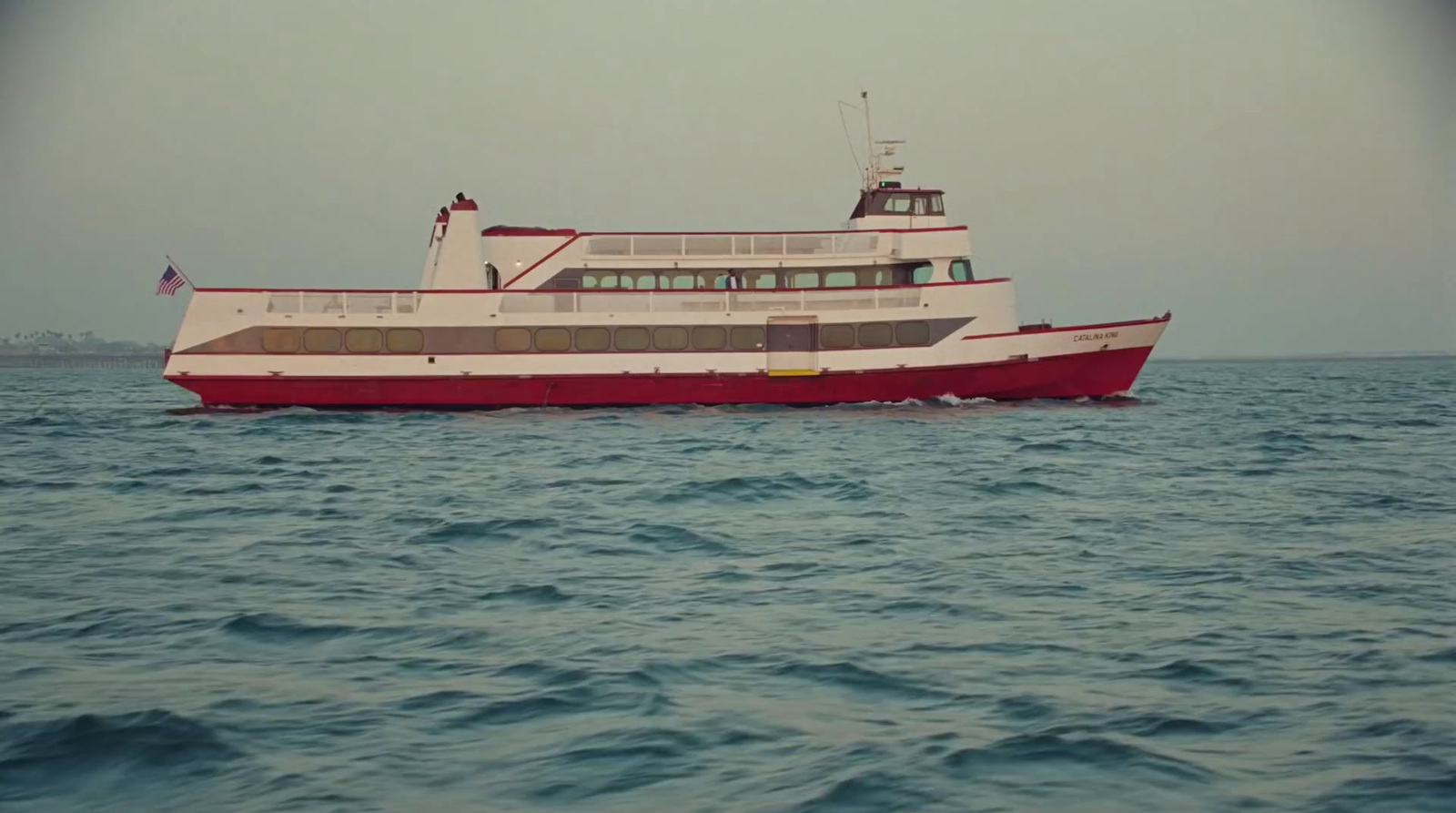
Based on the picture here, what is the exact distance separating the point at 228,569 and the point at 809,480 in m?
10.3

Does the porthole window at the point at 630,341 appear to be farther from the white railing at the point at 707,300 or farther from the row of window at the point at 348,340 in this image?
the row of window at the point at 348,340

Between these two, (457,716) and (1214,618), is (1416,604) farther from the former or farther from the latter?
(457,716)

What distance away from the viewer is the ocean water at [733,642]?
7461 millimetres

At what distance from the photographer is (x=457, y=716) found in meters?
8.58

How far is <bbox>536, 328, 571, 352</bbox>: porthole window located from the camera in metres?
40.1

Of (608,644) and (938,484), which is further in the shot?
(938,484)

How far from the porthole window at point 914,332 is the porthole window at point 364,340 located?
15.4m

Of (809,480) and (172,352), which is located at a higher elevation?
(172,352)

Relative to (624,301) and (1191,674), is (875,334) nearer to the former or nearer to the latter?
(624,301)

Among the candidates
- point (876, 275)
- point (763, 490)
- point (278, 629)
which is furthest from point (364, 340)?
point (278, 629)

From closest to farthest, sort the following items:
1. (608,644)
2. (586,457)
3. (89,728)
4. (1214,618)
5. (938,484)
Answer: (89,728) → (608,644) → (1214,618) → (938,484) → (586,457)

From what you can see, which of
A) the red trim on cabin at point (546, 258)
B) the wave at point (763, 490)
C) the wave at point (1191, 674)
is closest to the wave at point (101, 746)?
the wave at point (1191, 674)

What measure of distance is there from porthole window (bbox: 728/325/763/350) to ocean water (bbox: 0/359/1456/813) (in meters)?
17.4

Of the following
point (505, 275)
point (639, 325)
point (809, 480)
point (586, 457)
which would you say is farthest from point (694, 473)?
point (505, 275)
